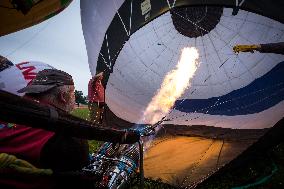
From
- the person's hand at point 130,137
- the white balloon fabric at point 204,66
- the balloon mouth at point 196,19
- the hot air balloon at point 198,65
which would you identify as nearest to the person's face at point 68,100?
the person's hand at point 130,137

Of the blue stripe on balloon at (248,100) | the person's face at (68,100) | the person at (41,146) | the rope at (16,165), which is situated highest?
the blue stripe on balloon at (248,100)

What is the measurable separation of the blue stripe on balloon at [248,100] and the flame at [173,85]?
0.92ft

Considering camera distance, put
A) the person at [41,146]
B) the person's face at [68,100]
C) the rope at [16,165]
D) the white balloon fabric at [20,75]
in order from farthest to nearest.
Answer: the white balloon fabric at [20,75], the person's face at [68,100], the person at [41,146], the rope at [16,165]

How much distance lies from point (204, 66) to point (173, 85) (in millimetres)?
740

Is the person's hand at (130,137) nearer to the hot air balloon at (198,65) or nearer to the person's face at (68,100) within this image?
the person's face at (68,100)

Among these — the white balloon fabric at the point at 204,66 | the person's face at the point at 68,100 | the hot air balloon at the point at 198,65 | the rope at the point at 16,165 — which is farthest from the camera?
the white balloon fabric at the point at 204,66

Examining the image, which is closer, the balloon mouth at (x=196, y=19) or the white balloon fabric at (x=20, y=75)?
the white balloon fabric at (x=20, y=75)

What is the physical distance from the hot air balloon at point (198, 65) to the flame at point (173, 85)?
0.25 feet

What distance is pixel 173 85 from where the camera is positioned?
6.29m

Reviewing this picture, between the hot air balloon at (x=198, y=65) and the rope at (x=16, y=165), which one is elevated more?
the hot air balloon at (x=198, y=65)

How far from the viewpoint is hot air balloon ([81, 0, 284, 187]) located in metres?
5.24

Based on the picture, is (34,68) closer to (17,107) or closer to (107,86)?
(17,107)

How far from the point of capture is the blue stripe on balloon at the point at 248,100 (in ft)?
18.3

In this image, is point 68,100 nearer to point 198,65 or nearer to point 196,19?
point 196,19
